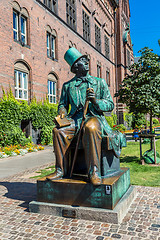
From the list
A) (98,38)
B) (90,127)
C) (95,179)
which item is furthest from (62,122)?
(98,38)

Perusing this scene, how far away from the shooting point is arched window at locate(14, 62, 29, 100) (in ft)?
48.3

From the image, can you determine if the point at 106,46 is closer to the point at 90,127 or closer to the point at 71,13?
the point at 71,13

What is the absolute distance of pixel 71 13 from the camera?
22.5 meters

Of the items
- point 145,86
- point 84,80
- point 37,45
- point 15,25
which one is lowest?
point 84,80

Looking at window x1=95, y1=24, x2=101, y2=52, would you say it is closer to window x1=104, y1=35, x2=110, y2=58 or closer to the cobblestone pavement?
window x1=104, y1=35, x2=110, y2=58

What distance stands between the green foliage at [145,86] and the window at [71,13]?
50.6 ft

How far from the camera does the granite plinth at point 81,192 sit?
10.8ft

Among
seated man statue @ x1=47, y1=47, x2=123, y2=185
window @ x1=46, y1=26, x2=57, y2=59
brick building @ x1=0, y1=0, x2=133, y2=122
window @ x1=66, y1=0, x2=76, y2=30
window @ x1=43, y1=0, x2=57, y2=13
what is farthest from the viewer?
window @ x1=66, y1=0, x2=76, y2=30

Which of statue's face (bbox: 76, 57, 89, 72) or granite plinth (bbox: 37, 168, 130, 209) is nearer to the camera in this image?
granite plinth (bbox: 37, 168, 130, 209)

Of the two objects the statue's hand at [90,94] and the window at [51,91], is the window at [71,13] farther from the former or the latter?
the statue's hand at [90,94]

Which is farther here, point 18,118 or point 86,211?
point 18,118

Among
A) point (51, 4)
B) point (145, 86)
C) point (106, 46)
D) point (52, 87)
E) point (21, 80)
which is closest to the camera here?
point (145, 86)

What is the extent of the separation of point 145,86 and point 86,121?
206 inches

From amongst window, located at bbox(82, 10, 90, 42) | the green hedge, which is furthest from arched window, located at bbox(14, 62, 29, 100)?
window, located at bbox(82, 10, 90, 42)
